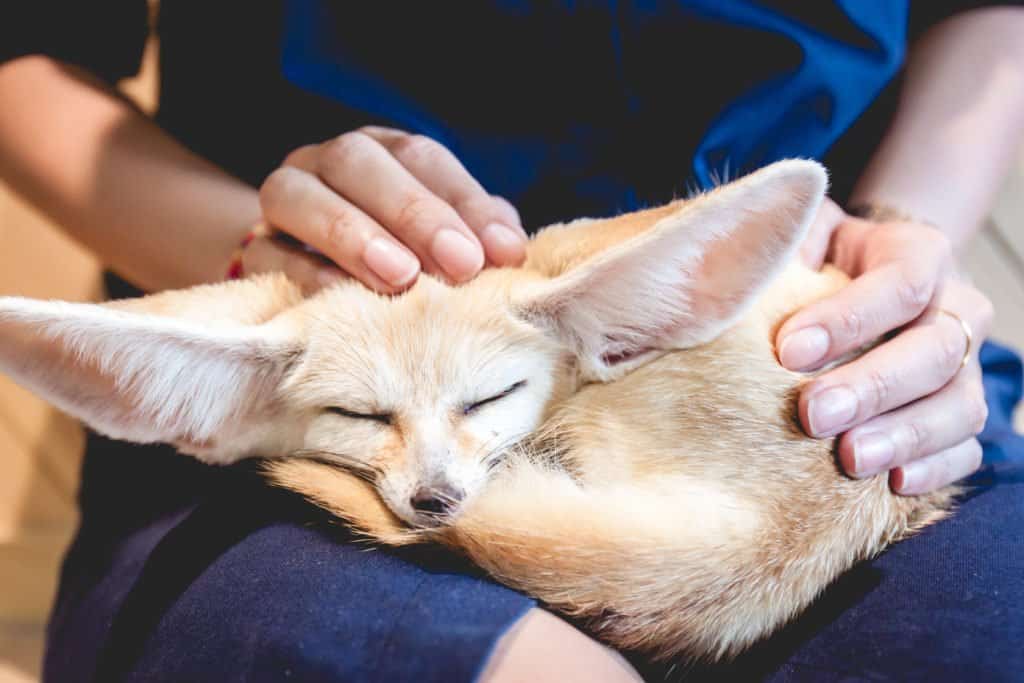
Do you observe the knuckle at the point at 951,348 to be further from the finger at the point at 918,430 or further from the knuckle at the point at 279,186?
the knuckle at the point at 279,186

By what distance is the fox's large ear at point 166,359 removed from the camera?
0.70 m

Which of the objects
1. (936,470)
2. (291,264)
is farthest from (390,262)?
(936,470)

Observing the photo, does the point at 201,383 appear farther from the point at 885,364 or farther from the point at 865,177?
the point at 865,177

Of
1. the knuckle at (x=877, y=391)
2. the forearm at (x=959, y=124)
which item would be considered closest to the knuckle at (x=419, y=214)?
the knuckle at (x=877, y=391)

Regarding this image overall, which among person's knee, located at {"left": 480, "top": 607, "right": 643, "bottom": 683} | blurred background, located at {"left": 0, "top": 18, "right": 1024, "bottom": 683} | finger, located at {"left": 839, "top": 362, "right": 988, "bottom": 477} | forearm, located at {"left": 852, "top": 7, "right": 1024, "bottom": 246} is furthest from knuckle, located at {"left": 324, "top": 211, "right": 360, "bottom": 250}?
blurred background, located at {"left": 0, "top": 18, "right": 1024, "bottom": 683}

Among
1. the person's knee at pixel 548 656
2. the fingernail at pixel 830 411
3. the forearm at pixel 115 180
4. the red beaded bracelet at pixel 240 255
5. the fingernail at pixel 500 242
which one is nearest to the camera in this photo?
the person's knee at pixel 548 656

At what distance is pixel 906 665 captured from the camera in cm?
66

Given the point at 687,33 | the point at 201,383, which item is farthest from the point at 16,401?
the point at 687,33

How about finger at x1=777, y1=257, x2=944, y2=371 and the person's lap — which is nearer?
the person's lap

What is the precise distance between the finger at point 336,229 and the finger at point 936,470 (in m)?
0.56

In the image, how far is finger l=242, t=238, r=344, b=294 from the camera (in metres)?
0.88

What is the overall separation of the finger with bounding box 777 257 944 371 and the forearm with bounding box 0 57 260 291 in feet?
2.41

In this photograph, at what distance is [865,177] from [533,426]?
2.69 ft

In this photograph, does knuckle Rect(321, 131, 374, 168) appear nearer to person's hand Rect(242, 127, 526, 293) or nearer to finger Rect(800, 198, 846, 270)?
person's hand Rect(242, 127, 526, 293)
